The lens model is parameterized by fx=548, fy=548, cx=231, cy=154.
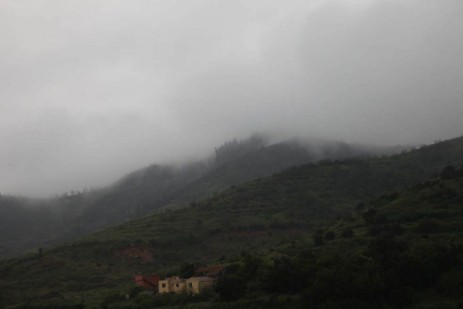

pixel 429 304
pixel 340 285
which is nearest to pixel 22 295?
pixel 340 285

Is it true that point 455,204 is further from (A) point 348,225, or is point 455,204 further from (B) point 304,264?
(B) point 304,264

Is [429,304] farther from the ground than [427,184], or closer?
closer

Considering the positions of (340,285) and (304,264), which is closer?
(340,285)

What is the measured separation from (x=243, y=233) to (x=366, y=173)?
58.2m

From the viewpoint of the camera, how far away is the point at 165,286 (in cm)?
8700

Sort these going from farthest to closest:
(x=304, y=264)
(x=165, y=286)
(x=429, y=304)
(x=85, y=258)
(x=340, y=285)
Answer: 1. (x=85, y=258)
2. (x=165, y=286)
3. (x=304, y=264)
4. (x=340, y=285)
5. (x=429, y=304)

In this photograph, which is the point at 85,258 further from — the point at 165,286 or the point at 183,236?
the point at 165,286

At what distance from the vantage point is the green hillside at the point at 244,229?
99875 millimetres

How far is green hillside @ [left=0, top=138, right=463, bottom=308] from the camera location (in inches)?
3932

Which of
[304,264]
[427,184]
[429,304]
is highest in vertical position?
[427,184]

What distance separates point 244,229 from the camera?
151 meters

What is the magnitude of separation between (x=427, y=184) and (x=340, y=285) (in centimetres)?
6824

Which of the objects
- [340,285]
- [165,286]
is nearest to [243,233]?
[165,286]

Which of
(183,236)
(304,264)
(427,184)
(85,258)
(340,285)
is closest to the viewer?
(340,285)
